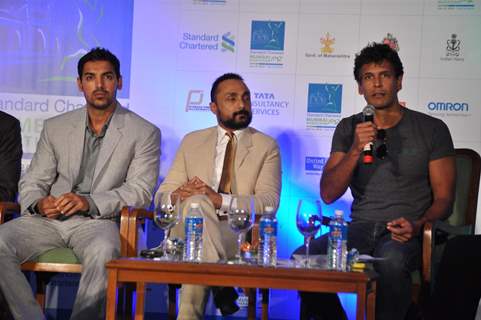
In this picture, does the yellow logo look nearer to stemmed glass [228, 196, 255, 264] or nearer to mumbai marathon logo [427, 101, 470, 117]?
mumbai marathon logo [427, 101, 470, 117]

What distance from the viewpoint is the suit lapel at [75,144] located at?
4.41 meters

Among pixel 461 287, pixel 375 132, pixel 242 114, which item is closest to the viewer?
pixel 461 287

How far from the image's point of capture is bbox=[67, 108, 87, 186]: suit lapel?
441cm

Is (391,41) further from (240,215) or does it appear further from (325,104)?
(240,215)

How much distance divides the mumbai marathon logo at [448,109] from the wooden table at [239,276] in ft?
7.98

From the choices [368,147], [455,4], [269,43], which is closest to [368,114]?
[368,147]

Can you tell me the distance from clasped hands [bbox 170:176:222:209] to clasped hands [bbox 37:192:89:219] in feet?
1.64

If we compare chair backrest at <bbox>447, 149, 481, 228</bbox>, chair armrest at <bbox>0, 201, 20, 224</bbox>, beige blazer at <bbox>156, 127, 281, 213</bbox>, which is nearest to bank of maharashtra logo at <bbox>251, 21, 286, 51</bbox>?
beige blazer at <bbox>156, 127, 281, 213</bbox>

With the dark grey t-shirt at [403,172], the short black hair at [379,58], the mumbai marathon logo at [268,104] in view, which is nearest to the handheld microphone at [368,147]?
the dark grey t-shirt at [403,172]

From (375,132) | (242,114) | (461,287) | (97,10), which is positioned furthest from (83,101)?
(461,287)

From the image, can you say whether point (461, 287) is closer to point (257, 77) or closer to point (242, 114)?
point (242, 114)

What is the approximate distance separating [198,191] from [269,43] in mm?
1567

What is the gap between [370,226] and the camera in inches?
162

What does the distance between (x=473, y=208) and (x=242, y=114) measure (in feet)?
4.73
